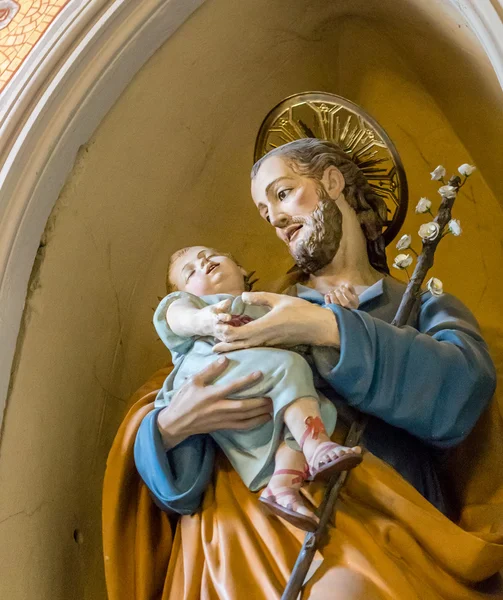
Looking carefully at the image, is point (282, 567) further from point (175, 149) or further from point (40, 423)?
point (175, 149)

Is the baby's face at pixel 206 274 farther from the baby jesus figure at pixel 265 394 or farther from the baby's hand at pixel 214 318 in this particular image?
the baby's hand at pixel 214 318

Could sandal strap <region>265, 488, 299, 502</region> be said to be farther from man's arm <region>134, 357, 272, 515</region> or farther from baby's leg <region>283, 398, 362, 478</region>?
man's arm <region>134, 357, 272, 515</region>

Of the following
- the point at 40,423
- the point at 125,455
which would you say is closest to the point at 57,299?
the point at 40,423

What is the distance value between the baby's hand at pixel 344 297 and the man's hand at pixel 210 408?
0.25 meters

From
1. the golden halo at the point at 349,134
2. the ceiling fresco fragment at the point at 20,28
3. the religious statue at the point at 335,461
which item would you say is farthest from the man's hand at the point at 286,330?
the ceiling fresco fragment at the point at 20,28

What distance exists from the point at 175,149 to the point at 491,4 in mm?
911

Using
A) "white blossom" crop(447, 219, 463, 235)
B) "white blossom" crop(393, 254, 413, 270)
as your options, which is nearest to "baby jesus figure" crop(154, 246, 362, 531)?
"white blossom" crop(393, 254, 413, 270)

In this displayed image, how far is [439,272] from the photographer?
2482 millimetres

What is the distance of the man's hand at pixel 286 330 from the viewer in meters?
1.67

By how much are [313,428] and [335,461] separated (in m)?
0.12

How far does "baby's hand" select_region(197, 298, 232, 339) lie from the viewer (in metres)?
1.68

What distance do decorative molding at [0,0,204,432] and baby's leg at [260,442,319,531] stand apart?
27.6 inches

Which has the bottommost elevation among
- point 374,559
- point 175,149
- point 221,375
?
point 374,559

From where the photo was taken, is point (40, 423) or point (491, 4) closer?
point (491, 4)
